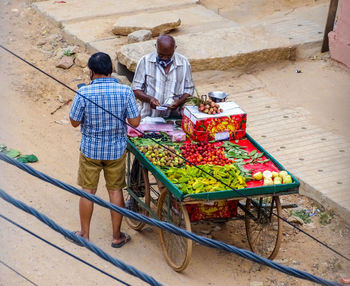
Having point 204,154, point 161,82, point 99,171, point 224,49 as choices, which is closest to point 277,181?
point 204,154

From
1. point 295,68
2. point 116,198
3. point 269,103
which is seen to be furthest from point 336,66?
point 116,198

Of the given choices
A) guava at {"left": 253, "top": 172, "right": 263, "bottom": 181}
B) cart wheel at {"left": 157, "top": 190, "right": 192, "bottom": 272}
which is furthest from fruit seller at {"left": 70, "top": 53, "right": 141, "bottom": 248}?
guava at {"left": 253, "top": 172, "right": 263, "bottom": 181}

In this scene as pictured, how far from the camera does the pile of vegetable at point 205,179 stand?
5484 millimetres

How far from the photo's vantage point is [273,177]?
5.71 m

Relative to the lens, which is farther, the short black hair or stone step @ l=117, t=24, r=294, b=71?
stone step @ l=117, t=24, r=294, b=71

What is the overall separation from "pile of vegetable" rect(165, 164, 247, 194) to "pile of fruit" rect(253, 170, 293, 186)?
17 cm

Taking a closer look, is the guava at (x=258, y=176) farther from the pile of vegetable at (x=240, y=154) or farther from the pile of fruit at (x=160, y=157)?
the pile of fruit at (x=160, y=157)

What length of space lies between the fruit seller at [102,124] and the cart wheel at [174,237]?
1.57 ft

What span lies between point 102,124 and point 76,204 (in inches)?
60.1

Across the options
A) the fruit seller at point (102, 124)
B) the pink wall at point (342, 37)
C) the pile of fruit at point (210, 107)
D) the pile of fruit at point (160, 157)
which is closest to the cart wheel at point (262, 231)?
the pile of fruit at point (160, 157)

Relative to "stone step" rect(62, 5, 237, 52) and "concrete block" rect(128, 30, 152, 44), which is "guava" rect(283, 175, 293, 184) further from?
"stone step" rect(62, 5, 237, 52)

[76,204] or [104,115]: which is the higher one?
[104,115]

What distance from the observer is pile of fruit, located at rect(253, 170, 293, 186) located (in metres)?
5.62

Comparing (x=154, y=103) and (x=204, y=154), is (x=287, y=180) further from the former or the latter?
(x=154, y=103)
